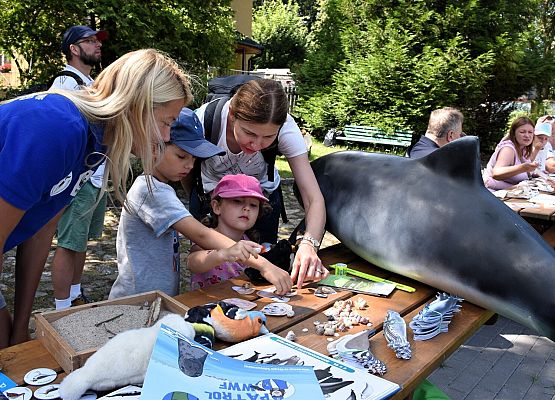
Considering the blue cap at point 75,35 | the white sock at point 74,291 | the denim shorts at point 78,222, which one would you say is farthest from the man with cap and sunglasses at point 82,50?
the white sock at point 74,291

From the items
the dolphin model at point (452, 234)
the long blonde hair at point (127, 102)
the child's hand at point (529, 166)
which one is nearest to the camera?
the long blonde hair at point (127, 102)

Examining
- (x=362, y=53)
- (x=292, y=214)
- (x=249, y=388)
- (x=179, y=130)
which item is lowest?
(x=292, y=214)

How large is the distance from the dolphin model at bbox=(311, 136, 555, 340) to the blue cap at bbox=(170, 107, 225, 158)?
0.65 m

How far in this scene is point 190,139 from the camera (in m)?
2.24

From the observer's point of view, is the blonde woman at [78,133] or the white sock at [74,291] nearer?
the blonde woman at [78,133]

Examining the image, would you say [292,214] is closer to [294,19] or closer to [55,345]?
[55,345]

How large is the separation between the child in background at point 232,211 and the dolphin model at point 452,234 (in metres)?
0.40

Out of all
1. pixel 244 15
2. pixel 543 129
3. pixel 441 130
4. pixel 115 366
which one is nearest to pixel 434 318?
pixel 115 366

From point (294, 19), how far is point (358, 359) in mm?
34483

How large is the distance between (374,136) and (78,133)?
12818mm

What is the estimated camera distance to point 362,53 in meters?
14.3

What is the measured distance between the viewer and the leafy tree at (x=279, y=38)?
108 feet

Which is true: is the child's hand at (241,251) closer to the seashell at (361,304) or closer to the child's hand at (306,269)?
the child's hand at (306,269)

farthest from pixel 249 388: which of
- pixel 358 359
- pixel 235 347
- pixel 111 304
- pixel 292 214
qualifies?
pixel 292 214
